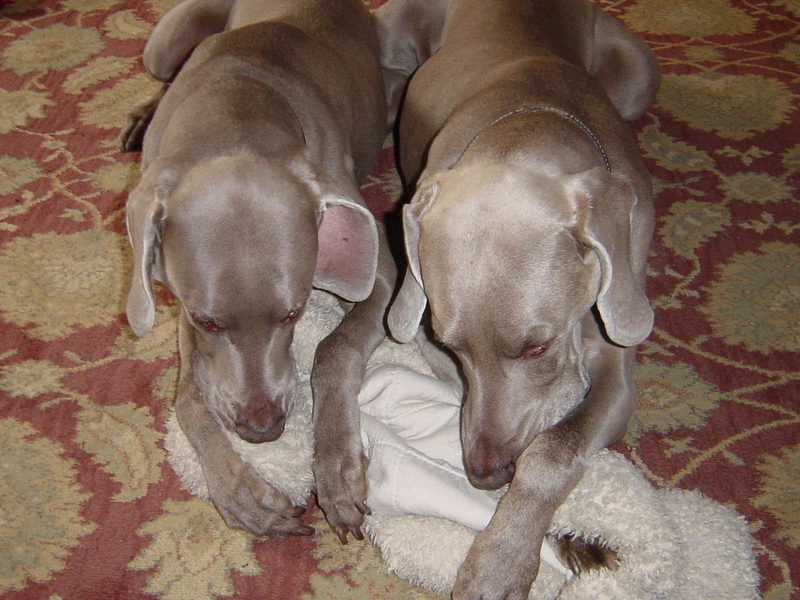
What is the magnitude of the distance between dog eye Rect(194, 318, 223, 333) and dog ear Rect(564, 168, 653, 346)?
0.95m

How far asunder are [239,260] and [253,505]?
2.16 ft

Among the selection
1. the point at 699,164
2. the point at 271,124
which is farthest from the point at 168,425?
the point at 699,164

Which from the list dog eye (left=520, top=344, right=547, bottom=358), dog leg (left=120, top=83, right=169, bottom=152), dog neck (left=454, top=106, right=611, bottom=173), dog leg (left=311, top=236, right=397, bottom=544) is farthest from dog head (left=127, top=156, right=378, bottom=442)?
dog leg (left=120, top=83, right=169, bottom=152)

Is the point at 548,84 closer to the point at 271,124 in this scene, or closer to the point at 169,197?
the point at 271,124

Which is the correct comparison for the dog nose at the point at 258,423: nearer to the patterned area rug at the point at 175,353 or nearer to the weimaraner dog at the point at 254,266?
the weimaraner dog at the point at 254,266

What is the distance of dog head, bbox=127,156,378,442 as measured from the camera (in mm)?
2186

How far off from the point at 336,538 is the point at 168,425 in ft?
2.02

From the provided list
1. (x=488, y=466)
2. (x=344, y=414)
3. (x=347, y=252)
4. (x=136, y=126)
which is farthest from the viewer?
(x=136, y=126)

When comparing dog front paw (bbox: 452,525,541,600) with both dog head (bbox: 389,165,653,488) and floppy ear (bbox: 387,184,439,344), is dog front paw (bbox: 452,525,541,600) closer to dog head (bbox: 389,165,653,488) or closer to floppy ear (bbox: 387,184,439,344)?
dog head (bbox: 389,165,653,488)

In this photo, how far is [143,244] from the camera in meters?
2.25

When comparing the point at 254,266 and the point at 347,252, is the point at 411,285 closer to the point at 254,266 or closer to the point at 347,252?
the point at 347,252

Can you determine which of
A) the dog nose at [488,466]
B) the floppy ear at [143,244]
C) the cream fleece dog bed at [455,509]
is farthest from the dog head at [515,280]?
the floppy ear at [143,244]

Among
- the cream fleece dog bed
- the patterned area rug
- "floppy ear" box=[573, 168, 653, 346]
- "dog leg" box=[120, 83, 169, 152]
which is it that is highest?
"floppy ear" box=[573, 168, 653, 346]

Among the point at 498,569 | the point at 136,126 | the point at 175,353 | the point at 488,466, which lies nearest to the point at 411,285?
the point at 488,466
